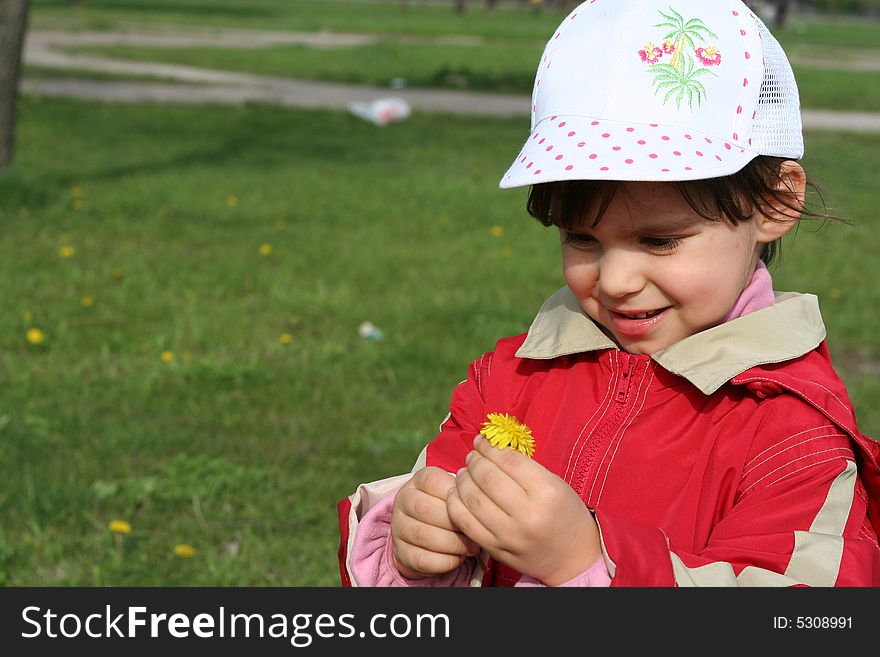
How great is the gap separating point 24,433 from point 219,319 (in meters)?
1.29

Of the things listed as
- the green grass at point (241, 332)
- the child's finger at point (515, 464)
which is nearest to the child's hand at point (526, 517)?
the child's finger at point (515, 464)

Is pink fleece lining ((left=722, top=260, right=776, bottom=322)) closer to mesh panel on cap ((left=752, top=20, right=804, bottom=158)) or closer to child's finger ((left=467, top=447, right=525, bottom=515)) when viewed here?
mesh panel on cap ((left=752, top=20, right=804, bottom=158))

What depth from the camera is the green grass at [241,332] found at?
327 cm

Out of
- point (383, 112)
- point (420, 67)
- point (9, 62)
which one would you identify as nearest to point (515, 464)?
point (9, 62)

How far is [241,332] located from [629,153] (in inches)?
131

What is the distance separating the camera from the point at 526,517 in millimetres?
1397

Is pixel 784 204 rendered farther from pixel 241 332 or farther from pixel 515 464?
pixel 241 332

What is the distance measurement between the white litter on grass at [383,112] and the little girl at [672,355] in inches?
394

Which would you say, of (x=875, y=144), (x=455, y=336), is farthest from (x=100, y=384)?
(x=875, y=144)

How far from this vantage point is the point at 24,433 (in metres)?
3.68

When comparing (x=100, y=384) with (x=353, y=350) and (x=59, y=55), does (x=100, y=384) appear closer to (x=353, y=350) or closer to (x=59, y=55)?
(x=353, y=350)

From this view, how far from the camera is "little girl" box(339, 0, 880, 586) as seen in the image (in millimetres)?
1507

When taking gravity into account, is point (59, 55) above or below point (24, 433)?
below

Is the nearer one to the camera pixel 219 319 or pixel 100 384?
pixel 100 384
